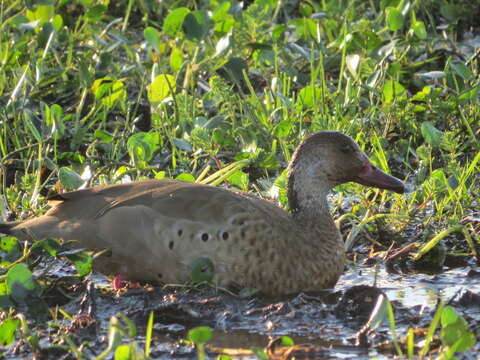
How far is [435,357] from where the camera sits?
4562 mm

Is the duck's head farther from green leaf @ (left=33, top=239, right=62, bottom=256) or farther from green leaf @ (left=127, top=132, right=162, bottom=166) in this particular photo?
green leaf @ (left=33, top=239, right=62, bottom=256)

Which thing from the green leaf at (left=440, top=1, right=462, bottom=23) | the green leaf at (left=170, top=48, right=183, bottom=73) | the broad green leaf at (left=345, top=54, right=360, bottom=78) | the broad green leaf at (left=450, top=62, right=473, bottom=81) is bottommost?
the broad green leaf at (left=450, top=62, right=473, bottom=81)

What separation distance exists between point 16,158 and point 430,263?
2995 millimetres

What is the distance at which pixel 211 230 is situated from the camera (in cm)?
548

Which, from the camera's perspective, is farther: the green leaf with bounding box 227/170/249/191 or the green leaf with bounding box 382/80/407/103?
the green leaf with bounding box 382/80/407/103

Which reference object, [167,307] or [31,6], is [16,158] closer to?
[31,6]

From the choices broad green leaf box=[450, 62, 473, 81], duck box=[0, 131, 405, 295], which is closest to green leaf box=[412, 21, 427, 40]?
broad green leaf box=[450, 62, 473, 81]

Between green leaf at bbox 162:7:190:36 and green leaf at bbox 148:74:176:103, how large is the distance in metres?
0.74

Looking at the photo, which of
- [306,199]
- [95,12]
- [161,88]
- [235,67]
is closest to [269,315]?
[306,199]

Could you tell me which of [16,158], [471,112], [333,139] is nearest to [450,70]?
[471,112]

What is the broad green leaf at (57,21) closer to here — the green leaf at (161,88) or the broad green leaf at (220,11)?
the broad green leaf at (220,11)

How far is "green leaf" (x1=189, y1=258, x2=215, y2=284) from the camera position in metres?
5.41

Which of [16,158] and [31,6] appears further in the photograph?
[31,6]

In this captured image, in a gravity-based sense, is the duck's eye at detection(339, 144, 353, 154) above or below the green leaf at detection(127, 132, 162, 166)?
below
